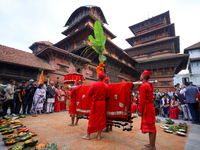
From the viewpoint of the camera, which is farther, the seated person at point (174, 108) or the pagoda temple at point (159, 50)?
the pagoda temple at point (159, 50)

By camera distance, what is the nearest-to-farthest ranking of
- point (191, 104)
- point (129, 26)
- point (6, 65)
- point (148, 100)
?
point (148, 100) < point (191, 104) < point (6, 65) < point (129, 26)

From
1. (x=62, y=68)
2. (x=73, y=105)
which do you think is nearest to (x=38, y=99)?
(x=73, y=105)

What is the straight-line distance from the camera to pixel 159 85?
20641mm

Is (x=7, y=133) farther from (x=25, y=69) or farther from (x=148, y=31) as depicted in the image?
(x=148, y=31)

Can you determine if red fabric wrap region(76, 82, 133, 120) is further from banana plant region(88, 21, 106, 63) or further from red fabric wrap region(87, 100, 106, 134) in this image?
banana plant region(88, 21, 106, 63)

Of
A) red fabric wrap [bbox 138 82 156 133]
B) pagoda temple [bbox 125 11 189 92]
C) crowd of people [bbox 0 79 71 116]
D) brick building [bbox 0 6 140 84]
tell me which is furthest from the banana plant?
pagoda temple [bbox 125 11 189 92]

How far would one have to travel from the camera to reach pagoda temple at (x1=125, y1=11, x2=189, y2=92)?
20094 millimetres

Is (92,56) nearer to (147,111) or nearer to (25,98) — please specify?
(25,98)

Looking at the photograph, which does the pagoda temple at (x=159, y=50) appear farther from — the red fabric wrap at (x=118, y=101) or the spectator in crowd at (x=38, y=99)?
the spectator in crowd at (x=38, y=99)

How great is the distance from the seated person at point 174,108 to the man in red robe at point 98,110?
5403 millimetres

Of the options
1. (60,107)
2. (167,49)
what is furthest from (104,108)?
(167,49)

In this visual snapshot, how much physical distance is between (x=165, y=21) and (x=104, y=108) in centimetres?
3124

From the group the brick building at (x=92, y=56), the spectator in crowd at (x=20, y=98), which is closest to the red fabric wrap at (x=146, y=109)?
the brick building at (x=92, y=56)

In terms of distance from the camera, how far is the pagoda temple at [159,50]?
2009 centimetres
